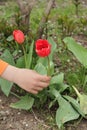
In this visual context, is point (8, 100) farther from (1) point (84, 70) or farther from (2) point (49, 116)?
(1) point (84, 70)

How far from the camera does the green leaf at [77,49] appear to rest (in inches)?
96.7

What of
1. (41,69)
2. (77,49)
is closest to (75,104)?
(41,69)

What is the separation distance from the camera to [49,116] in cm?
228

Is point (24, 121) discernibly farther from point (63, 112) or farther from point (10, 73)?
point (10, 73)

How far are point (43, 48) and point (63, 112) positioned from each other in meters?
0.41

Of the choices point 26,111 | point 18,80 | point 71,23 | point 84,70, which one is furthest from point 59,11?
point 18,80

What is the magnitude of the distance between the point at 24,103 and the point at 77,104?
0.89 ft

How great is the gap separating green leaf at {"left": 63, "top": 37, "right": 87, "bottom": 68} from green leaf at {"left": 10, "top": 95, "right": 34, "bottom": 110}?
389mm

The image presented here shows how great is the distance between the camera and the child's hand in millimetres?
1877

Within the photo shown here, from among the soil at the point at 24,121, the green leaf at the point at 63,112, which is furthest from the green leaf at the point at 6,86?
the green leaf at the point at 63,112

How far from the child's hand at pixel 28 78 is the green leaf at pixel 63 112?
1.05 ft

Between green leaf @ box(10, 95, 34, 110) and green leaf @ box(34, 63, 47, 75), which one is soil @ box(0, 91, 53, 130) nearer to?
green leaf @ box(10, 95, 34, 110)

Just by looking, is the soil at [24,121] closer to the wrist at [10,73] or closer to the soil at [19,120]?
the soil at [19,120]

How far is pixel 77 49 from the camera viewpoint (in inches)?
97.0
